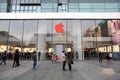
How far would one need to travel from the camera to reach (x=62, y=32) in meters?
30.9

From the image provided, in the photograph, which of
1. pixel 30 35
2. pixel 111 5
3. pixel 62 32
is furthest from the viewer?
pixel 111 5

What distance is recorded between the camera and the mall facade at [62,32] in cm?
3009

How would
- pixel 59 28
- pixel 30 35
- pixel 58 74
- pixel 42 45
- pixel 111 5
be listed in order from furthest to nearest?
pixel 111 5 → pixel 59 28 → pixel 30 35 → pixel 42 45 → pixel 58 74

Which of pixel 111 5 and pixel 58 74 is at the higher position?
pixel 111 5

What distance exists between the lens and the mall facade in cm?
3009

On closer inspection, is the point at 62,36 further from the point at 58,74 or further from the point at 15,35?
the point at 58,74

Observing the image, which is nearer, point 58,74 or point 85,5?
point 58,74

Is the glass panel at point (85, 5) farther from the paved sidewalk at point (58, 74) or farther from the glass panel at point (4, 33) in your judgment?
the paved sidewalk at point (58, 74)

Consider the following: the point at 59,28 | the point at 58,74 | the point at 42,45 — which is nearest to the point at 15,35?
the point at 42,45

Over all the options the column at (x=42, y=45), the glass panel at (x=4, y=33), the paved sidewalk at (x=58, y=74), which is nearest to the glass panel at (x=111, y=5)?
the column at (x=42, y=45)

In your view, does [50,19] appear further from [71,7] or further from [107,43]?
[107,43]

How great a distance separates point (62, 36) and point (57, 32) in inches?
50.0

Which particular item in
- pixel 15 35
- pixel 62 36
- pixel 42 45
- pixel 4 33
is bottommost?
pixel 42 45

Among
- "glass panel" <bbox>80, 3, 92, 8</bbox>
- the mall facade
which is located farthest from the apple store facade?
"glass panel" <bbox>80, 3, 92, 8</bbox>
